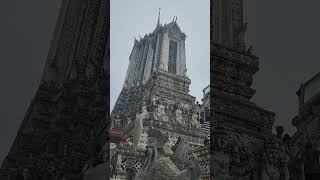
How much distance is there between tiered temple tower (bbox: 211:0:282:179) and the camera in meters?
6.00

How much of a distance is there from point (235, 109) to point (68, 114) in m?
2.10

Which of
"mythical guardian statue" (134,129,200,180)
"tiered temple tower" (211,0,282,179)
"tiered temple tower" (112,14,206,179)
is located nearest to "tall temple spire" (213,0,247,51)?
"tiered temple tower" (211,0,282,179)

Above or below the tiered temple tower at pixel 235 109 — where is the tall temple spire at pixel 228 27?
above

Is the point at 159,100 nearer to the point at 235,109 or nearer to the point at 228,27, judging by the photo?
the point at 235,109

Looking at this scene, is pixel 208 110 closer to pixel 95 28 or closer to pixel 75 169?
pixel 75 169

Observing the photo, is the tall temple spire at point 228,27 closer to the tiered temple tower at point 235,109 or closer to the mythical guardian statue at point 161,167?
the tiered temple tower at point 235,109

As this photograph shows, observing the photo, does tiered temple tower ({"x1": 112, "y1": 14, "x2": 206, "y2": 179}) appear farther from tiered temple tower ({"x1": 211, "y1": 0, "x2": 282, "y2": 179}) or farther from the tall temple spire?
the tall temple spire

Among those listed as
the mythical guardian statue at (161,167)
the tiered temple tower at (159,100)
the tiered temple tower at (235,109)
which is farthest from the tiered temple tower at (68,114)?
the mythical guardian statue at (161,167)

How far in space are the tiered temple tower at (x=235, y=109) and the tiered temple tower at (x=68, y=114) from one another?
51.7 inches

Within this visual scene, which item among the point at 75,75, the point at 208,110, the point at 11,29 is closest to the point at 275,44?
the point at 208,110

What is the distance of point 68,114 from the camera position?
7.12 metres

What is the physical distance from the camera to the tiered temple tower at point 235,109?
19.7 feet

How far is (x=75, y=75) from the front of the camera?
7387mm

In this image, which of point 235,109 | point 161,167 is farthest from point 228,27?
point 161,167
